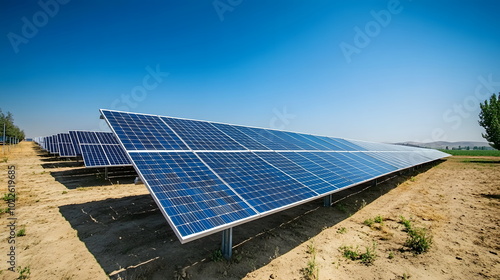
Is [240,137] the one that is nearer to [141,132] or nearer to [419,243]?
[141,132]

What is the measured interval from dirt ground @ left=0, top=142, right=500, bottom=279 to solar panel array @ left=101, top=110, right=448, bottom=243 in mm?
1879

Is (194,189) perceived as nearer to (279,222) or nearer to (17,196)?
(279,222)

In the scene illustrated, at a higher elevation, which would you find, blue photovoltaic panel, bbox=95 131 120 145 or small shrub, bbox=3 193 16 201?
blue photovoltaic panel, bbox=95 131 120 145

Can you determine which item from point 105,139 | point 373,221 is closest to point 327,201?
point 373,221

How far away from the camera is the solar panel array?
5.79 metres

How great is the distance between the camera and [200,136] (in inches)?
445

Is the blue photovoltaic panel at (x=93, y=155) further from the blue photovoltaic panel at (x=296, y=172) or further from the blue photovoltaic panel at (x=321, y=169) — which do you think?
the blue photovoltaic panel at (x=321, y=169)

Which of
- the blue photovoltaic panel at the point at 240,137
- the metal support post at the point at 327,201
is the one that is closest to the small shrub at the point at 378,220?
the metal support post at the point at 327,201

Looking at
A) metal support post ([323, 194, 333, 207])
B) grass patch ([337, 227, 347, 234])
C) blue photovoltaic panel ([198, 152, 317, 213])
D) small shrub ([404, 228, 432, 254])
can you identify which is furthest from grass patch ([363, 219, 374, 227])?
blue photovoltaic panel ([198, 152, 317, 213])

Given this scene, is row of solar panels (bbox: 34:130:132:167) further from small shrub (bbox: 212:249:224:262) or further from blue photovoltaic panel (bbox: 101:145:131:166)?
small shrub (bbox: 212:249:224:262)

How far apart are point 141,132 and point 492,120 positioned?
67.8m

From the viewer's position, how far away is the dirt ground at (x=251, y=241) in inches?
254

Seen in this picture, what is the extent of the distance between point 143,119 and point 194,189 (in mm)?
5804

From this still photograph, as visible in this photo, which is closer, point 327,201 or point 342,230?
point 342,230
